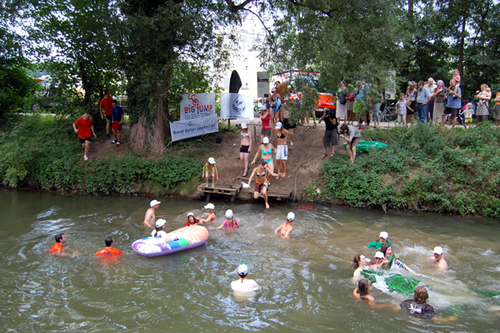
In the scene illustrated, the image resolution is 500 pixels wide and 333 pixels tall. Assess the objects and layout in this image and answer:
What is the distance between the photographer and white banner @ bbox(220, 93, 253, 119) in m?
17.0

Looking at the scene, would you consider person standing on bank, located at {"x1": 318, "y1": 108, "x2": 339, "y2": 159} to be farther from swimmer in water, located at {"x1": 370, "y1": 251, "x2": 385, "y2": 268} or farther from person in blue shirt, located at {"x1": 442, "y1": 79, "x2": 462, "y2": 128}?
swimmer in water, located at {"x1": 370, "y1": 251, "x2": 385, "y2": 268}

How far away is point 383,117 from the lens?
64.1 feet

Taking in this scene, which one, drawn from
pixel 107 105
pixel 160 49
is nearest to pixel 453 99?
pixel 160 49

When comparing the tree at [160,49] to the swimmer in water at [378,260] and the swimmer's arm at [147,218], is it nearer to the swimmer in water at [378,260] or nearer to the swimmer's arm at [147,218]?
the swimmer's arm at [147,218]

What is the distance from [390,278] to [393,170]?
5.79m

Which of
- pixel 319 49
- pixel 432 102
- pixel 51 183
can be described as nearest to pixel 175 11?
pixel 319 49

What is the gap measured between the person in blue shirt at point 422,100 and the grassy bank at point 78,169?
9.01 m

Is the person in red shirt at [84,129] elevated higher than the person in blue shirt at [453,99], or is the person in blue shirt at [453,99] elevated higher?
the person in blue shirt at [453,99]

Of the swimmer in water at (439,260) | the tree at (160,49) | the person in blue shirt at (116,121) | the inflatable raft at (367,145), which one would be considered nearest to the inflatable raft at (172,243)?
the swimmer in water at (439,260)

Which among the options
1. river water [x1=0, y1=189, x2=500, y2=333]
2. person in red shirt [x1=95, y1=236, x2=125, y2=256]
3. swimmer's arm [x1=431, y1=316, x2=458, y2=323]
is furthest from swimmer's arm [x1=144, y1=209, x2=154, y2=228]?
swimmer's arm [x1=431, y1=316, x2=458, y2=323]

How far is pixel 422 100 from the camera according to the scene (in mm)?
14633

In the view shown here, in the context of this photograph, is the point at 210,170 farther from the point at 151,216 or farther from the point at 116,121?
the point at 116,121

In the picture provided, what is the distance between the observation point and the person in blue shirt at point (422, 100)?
47.5ft

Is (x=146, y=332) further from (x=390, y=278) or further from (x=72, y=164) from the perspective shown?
(x=72, y=164)
